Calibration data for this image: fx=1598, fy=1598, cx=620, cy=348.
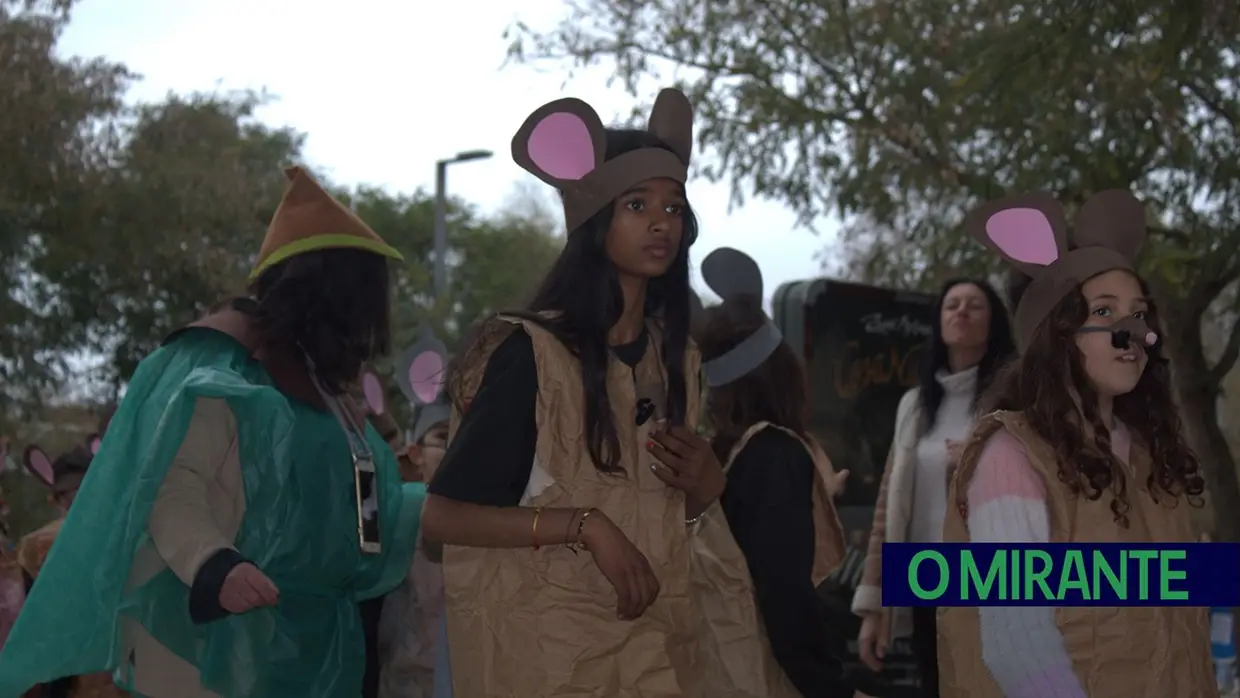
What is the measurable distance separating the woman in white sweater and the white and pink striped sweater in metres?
2.20

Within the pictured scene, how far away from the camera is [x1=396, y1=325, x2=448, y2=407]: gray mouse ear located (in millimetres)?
5848

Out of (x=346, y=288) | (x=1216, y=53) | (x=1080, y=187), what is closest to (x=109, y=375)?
(x=1080, y=187)

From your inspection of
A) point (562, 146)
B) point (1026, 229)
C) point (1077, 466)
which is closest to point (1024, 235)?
point (1026, 229)

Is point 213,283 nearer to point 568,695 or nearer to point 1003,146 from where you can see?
point 1003,146

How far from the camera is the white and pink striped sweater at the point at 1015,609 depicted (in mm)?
2814

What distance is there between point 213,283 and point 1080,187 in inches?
384

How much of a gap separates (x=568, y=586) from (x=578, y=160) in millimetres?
836

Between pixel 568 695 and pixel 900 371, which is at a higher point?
pixel 900 371

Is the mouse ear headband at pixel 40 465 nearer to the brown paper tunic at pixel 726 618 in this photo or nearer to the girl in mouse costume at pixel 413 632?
the girl in mouse costume at pixel 413 632

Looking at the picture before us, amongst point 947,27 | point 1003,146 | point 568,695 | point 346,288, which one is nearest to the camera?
point 568,695

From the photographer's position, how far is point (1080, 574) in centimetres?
293

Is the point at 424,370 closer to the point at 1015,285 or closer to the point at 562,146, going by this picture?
the point at 1015,285

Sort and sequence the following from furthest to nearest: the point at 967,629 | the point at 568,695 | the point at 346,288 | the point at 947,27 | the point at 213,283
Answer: the point at 213,283
the point at 947,27
the point at 346,288
the point at 967,629
the point at 568,695

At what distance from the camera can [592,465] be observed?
302 cm
